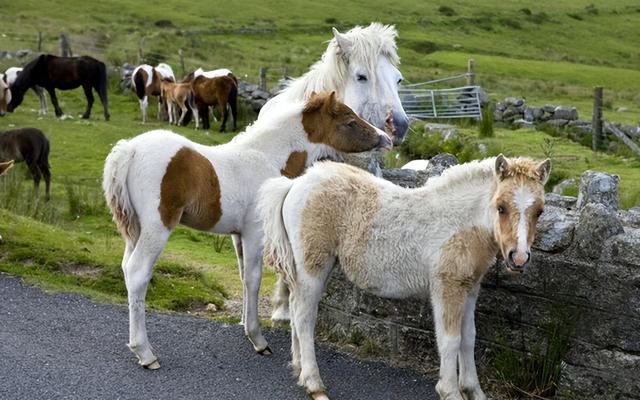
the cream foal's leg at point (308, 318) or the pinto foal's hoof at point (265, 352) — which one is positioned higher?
the cream foal's leg at point (308, 318)

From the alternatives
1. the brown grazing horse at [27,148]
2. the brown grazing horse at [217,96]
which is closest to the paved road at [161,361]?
the brown grazing horse at [27,148]

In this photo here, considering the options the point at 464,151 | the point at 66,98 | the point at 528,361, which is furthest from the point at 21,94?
the point at 528,361

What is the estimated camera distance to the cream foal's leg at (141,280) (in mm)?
7094

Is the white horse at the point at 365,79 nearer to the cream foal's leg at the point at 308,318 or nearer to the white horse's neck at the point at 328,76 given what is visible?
the white horse's neck at the point at 328,76

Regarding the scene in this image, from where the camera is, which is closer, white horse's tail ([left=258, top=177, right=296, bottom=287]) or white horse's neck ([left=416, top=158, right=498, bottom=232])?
white horse's neck ([left=416, top=158, right=498, bottom=232])

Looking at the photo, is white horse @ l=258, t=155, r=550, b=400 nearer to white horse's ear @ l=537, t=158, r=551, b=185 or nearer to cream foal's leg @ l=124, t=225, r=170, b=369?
white horse's ear @ l=537, t=158, r=551, b=185

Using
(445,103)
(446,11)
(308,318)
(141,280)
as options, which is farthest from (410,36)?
(308,318)

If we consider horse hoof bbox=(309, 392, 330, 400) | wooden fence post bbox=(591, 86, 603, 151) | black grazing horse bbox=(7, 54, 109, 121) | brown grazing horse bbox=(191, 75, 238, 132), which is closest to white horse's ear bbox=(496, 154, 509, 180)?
horse hoof bbox=(309, 392, 330, 400)

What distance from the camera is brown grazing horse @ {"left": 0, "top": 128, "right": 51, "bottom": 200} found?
17.8 m

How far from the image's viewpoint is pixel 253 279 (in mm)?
7586

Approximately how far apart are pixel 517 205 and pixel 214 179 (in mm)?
2772

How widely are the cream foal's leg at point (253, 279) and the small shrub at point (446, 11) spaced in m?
67.2

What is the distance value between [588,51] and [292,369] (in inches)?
2397

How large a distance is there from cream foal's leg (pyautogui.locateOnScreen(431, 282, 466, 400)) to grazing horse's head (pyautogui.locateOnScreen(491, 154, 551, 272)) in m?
Answer: 0.57
